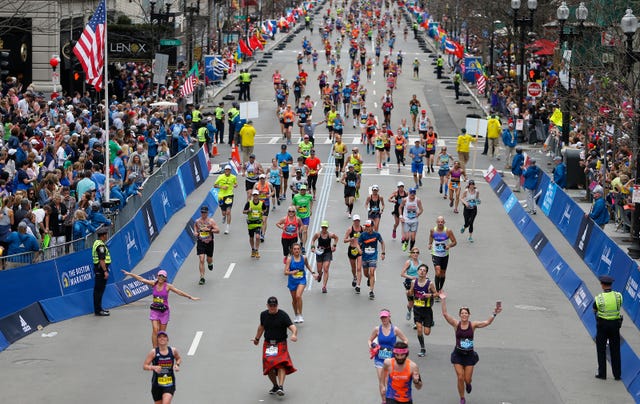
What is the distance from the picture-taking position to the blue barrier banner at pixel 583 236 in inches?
1160

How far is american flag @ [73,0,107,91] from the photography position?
29.7 metres

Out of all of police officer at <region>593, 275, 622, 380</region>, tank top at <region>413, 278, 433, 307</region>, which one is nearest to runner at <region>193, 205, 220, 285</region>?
tank top at <region>413, 278, 433, 307</region>

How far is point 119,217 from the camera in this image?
27.6 metres

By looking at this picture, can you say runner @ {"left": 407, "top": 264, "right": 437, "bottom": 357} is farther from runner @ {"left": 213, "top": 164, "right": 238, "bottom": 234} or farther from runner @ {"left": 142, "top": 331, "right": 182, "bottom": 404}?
runner @ {"left": 213, "top": 164, "right": 238, "bottom": 234}

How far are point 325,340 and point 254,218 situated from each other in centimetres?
707

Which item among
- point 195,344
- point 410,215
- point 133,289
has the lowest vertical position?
point 195,344

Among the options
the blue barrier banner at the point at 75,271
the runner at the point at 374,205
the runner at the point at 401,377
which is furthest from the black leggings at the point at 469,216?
the runner at the point at 401,377

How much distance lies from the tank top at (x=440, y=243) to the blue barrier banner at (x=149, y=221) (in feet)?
26.6

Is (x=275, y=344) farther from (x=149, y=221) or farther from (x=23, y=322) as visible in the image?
(x=149, y=221)

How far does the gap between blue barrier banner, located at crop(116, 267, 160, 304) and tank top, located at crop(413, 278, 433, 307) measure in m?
6.38

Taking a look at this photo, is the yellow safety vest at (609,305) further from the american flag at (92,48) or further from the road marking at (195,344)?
the american flag at (92,48)

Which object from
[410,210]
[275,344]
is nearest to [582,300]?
[410,210]

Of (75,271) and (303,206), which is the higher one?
(303,206)

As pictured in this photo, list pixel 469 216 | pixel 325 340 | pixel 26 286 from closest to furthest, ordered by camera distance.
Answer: pixel 325 340 < pixel 26 286 < pixel 469 216
